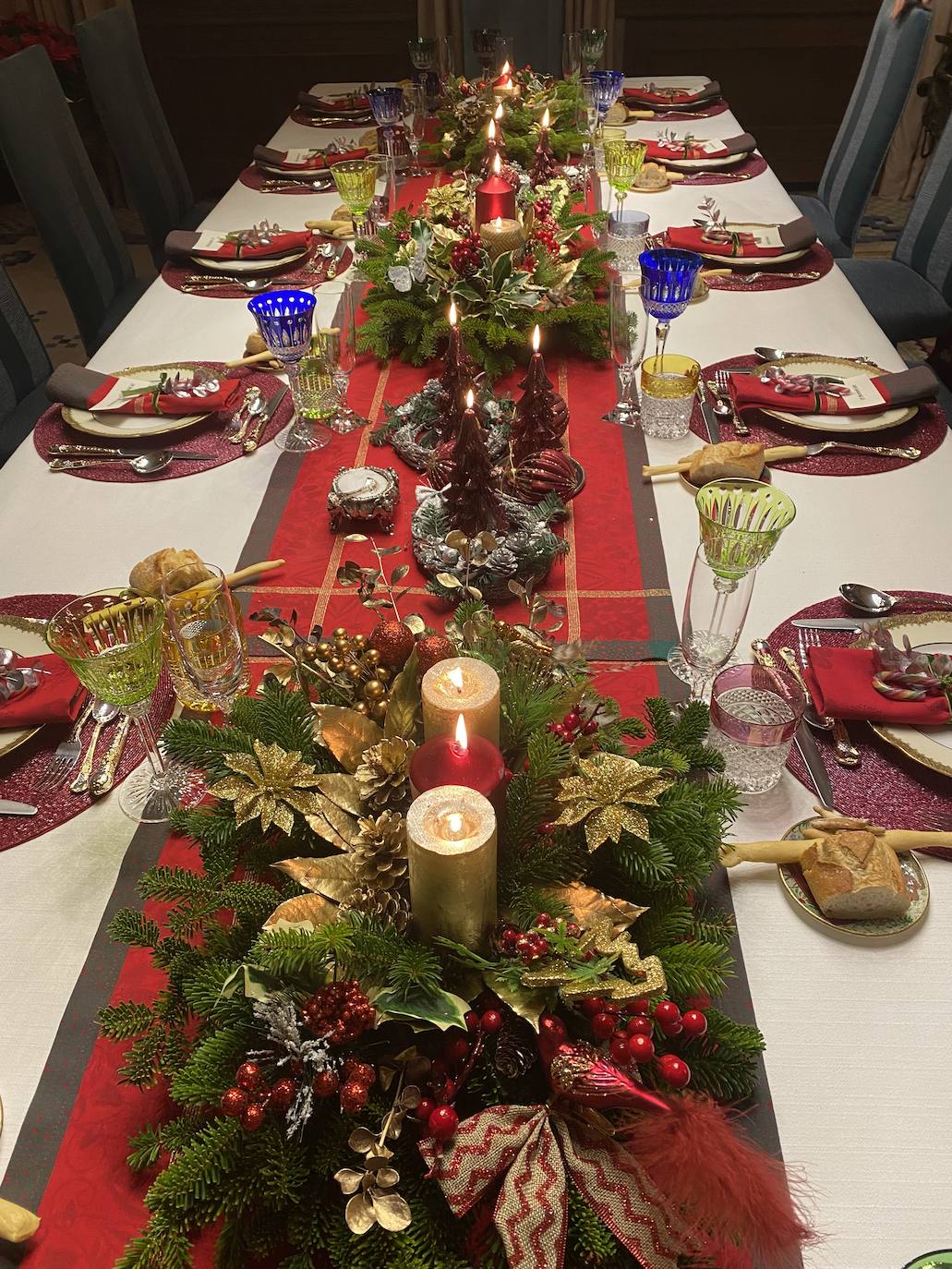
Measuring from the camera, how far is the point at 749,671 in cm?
86

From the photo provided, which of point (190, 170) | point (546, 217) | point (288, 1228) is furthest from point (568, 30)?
point (288, 1228)

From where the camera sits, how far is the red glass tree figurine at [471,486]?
1000mm

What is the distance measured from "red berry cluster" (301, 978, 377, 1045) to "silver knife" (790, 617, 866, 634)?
24.3 inches

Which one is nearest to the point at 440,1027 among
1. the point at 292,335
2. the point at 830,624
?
the point at 830,624

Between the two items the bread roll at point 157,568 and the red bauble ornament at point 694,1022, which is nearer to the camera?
the red bauble ornament at point 694,1022

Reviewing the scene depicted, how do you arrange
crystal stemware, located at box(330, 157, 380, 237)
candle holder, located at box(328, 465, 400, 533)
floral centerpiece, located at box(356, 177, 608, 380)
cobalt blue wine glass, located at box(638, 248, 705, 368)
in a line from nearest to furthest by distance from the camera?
candle holder, located at box(328, 465, 400, 533)
cobalt blue wine glass, located at box(638, 248, 705, 368)
floral centerpiece, located at box(356, 177, 608, 380)
crystal stemware, located at box(330, 157, 380, 237)

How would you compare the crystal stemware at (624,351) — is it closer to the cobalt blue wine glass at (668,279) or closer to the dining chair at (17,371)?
the cobalt blue wine glass at (668,279)

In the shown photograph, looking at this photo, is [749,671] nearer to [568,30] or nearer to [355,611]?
[355,611]

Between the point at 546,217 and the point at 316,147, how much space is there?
1.01 metres

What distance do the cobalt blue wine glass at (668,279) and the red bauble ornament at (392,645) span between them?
70 cm

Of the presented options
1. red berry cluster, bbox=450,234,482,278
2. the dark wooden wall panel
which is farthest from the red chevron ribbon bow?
the dark wooden wall panel

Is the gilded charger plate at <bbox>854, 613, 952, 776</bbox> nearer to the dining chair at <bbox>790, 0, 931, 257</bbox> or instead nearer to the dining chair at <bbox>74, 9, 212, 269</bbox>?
the dining chair at <bbox>790, 0, 931, 257</bbox>

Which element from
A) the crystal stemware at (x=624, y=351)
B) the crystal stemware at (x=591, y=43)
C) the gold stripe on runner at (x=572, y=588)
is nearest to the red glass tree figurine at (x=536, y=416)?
the gold stripe on runner at (x=572, y=588)

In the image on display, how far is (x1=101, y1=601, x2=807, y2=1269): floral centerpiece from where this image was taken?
507mm
